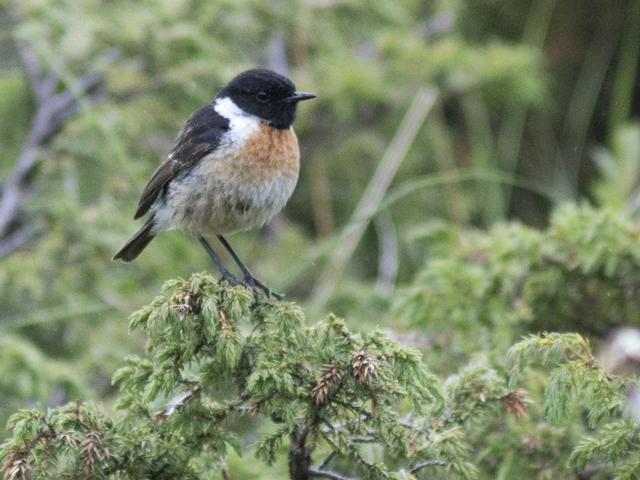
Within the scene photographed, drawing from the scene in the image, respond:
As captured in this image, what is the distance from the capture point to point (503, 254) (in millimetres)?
2971

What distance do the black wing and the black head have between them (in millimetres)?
167

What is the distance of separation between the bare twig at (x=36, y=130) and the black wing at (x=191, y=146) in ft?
3.06

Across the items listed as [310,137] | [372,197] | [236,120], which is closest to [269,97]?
[236,120]

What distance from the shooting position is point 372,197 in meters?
4.73

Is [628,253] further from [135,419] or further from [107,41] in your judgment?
[107,41]

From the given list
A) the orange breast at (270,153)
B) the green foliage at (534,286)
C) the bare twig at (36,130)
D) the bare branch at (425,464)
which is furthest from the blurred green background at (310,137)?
the bare branch at (425,464)

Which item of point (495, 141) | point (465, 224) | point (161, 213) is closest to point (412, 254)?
point (465, 224)

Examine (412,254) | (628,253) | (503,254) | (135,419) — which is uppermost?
(628,253)

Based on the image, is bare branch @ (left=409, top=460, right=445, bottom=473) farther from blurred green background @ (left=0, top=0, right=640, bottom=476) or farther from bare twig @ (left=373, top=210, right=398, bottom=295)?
bare twig @ (left=373, top=210, right=398, bottom=295)

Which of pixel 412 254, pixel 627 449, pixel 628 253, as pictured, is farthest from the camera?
pixel 412 254

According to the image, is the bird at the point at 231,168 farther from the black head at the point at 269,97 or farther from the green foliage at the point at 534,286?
the green foliage at the point at 534,286

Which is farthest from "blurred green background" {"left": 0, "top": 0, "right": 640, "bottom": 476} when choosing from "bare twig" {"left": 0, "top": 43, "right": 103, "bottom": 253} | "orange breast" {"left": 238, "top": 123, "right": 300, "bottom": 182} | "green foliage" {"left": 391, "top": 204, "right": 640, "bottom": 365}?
"orange breast" {"left": 238, "top": 123, "right": 300, "bottom": 182}

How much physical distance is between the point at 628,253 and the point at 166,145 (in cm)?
391

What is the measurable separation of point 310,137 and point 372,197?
128 centimetres
